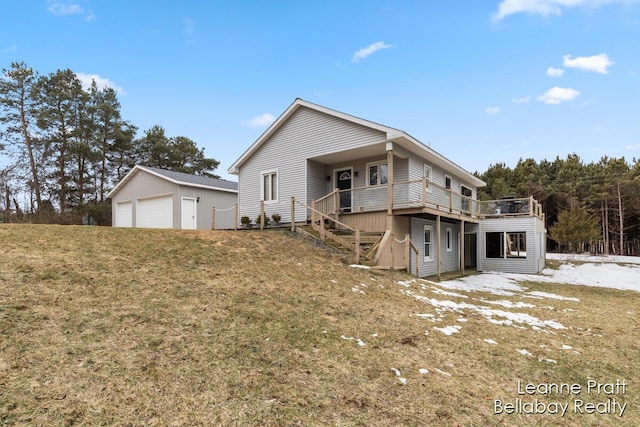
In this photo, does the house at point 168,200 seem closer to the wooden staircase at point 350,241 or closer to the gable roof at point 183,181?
the gable roof at point 183,181

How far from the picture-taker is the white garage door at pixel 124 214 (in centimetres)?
2139

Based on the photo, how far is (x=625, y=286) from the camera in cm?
1342

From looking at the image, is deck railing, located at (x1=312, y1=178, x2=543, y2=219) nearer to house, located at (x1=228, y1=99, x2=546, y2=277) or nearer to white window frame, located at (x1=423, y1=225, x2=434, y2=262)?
house, located at (x1=228, y1=99, x2=546, y2=277)

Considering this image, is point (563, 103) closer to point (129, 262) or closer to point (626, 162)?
point (626, 162)

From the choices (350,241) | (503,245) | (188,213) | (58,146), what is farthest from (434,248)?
(58,146)

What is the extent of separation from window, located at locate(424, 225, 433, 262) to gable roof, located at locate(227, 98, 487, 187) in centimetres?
329

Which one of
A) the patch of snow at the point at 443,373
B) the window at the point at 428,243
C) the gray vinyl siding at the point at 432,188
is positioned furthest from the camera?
the window at the point at 428,243

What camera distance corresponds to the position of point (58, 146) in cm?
2767

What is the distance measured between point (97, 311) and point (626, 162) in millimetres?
48338

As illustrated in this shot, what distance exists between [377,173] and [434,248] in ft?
16.4

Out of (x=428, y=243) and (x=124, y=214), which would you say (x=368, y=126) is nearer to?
(x=428, y=243)

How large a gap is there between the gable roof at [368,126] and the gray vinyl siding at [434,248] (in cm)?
296

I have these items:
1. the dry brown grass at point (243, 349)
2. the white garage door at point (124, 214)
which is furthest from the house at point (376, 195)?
the white garage door at point (124, 214)

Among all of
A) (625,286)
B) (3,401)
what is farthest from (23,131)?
(625,286)
